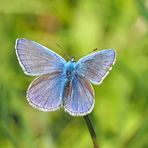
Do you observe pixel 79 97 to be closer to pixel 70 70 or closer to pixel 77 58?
pixel 70 70

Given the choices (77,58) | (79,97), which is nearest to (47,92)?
(79,97)

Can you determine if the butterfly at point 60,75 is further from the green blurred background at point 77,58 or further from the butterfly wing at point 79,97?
the green blurred background at point 77,58

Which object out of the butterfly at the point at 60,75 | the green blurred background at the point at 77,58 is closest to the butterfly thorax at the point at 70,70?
the butterfly at the point at 60,75

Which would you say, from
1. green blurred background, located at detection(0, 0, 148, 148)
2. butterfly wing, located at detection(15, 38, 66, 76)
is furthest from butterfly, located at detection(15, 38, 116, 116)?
green blurred background, located at detection(0, 0, 148, 148)

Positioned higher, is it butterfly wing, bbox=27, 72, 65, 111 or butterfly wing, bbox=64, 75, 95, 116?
butterfly wing, bbox=64, 75, 95, 116

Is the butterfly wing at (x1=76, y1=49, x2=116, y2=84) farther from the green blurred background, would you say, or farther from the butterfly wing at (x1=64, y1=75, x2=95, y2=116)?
the green blurred background

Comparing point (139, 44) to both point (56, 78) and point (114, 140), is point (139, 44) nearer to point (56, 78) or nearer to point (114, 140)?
point (114, 140)
